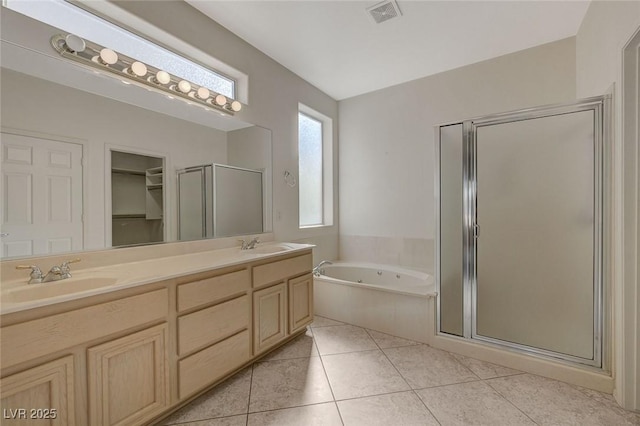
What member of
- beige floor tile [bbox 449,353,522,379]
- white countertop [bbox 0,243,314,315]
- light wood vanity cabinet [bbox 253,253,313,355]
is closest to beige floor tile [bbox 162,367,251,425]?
light wood vanity cabinet [bbox 253,253,313,355]

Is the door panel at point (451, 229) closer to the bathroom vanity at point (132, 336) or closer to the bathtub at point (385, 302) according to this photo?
the bathtub at point (385, 302)

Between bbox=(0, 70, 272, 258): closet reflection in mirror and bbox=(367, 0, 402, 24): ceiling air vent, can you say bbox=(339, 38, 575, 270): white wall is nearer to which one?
bbox=(367, 0, 402, 24): ceiling air vent

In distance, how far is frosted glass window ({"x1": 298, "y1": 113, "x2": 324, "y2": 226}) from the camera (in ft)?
11.5

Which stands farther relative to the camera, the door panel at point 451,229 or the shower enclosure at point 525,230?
the door panel at point 451,229

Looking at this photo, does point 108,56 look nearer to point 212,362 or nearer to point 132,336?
point 132,336

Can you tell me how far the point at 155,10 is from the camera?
1846 millimetres

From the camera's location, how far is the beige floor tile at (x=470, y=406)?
1.46m

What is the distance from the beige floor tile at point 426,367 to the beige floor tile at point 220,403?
1101 mm

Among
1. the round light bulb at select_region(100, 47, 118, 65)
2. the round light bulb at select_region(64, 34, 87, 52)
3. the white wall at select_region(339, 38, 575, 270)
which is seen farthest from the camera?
the white wall at select_region(339, 38, 575, 270)

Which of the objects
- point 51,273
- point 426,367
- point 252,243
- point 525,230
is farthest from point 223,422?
point 525,230

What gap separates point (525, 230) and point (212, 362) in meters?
2.34

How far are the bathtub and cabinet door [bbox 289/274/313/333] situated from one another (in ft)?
1.41

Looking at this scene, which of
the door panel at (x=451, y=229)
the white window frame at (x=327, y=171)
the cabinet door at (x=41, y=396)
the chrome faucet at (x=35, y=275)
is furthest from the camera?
the white window frame at (x=327, y=171)

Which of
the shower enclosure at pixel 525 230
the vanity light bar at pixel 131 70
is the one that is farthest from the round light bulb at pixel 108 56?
the shower enclosure at pixel 525 230
